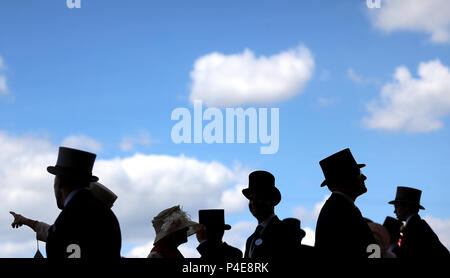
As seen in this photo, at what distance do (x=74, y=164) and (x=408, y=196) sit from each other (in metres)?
7.62

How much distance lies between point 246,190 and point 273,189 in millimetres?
363

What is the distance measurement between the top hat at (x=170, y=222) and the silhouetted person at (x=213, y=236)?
3.22 ft

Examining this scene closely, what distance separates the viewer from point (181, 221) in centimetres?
843

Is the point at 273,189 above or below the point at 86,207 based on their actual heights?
above

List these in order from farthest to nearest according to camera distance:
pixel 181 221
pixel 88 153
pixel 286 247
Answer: pixel 181 221
pixel 286 247
pixel 88 153

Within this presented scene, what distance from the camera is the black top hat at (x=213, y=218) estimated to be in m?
9.88

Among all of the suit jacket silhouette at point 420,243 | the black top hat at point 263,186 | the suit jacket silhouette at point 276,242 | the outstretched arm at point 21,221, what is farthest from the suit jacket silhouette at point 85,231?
the suit jacket silhouette at point 420,243

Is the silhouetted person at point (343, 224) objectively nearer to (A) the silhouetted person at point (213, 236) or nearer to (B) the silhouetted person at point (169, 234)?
(B) the silhouetted person at point (169, 234)

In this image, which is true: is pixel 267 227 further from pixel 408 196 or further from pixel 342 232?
pixel 408 196

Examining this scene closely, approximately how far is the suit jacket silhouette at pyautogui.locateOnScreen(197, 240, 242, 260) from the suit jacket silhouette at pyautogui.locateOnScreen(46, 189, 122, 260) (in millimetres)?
3760
